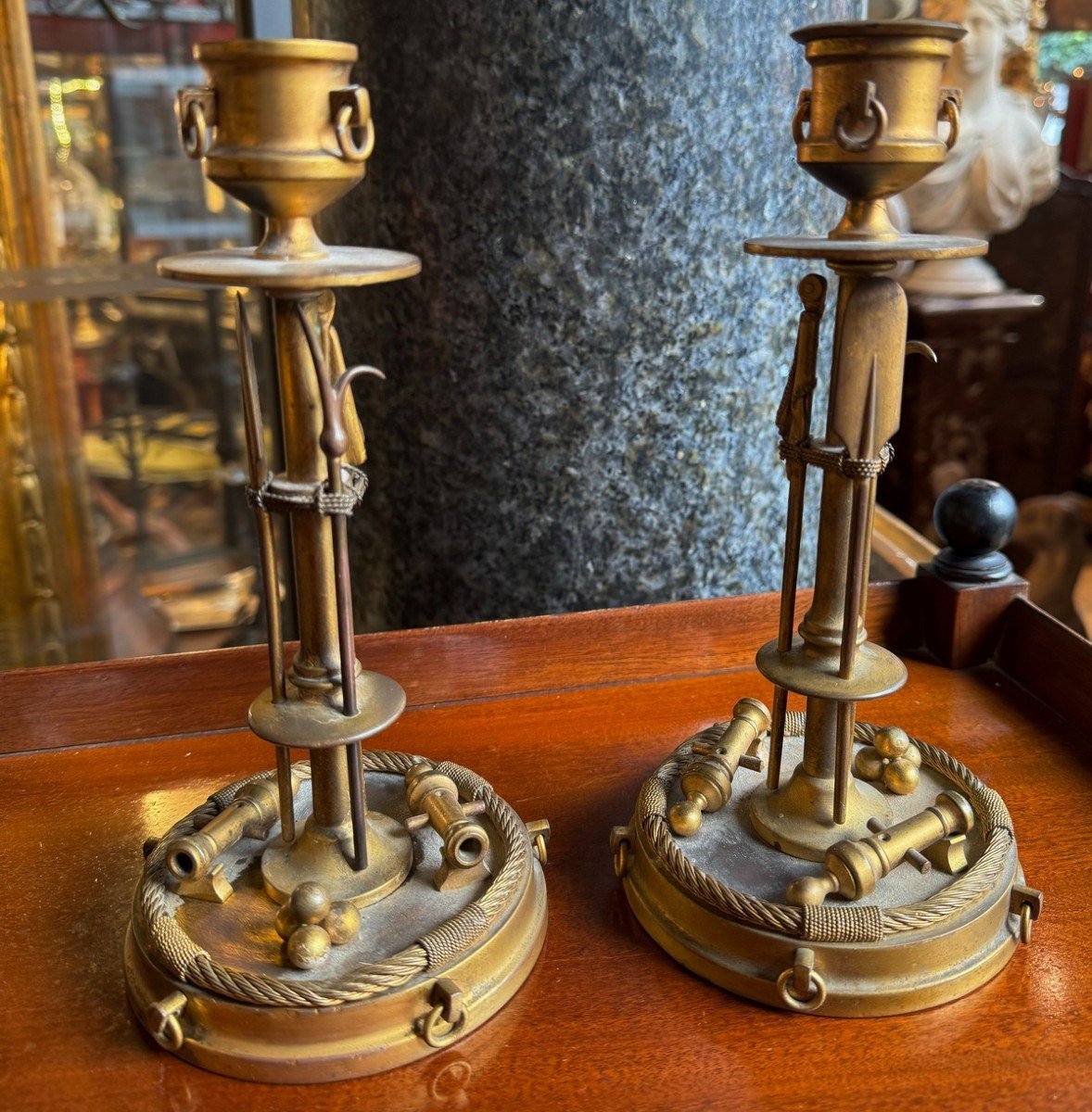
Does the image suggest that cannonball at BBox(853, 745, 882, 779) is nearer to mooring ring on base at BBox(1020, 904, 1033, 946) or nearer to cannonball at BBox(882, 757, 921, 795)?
cannonball at BBox(882, 757, 921, 795)

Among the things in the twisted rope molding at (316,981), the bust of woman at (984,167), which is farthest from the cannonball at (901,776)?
the bust of woman at (984,167)

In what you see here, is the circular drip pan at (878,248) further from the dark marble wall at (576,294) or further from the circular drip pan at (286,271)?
the dark marble wall at (576,294)

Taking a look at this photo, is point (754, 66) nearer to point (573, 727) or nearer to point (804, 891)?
point (573, 727)

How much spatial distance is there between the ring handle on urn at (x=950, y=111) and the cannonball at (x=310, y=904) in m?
0.61

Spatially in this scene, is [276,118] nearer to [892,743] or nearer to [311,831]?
[311,831]

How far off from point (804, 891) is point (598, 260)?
2.39ft

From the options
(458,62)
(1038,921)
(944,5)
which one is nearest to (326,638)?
(1038,921)

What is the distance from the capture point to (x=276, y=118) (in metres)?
0.71

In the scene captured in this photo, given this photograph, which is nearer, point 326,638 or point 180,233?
point 326,638

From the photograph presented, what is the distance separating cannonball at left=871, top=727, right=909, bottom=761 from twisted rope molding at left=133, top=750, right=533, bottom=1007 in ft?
0.93

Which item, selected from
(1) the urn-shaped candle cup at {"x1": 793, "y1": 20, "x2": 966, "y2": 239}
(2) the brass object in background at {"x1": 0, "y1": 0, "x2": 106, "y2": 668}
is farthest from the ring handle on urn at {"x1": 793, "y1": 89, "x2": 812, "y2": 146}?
(2) the brass object in background at {"x1": 0, "y1": 0, "x2": 106, "y2": 668}

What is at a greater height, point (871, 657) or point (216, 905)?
point (871, 657)

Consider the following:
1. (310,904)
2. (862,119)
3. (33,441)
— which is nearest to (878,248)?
(862,119)

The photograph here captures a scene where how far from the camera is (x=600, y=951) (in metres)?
0.90
